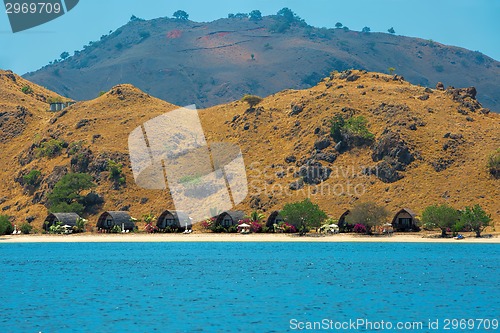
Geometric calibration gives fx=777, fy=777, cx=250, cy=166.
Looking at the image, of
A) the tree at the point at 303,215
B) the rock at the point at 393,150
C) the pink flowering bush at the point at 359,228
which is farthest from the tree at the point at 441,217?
the rock at the point at 393,150

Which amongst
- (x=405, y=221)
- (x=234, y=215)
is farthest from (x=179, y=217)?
(x=405, y=221)

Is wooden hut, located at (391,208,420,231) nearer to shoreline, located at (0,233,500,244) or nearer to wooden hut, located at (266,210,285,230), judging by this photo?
shoreline, located at (0,233,500,244)

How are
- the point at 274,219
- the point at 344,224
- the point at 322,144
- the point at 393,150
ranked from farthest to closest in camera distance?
the point at 322,144
the point at 393,150
the point at 274,219
the point at 344,224

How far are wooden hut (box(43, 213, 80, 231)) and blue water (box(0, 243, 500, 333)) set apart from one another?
91.5ft

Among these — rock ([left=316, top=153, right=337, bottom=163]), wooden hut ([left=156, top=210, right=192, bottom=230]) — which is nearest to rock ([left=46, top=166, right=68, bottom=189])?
wooden hut ([left=156, top=210, right=192, bottom=230])

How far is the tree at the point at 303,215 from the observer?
104 metres

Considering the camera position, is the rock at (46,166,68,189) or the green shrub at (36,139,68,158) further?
the green shrub at (36,139,68,158)

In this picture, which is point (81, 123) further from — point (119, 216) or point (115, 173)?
point (119, 216)

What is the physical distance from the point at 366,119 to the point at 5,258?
74.7m

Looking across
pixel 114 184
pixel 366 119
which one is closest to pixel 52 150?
pixel 114 184

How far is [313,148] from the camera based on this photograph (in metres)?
136

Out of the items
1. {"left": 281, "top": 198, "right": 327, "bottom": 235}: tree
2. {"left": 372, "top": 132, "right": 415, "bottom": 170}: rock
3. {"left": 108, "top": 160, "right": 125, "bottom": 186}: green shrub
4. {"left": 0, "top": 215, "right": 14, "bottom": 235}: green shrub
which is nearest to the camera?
{"left": 281, "top": 198, "right": 327, "bottom": 235}: tree

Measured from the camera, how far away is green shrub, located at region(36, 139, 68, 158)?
150 meters

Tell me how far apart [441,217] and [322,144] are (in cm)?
4052
